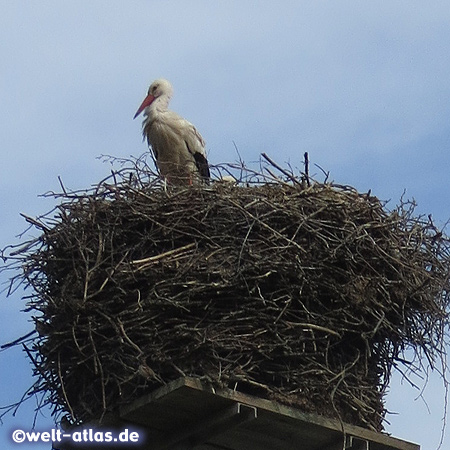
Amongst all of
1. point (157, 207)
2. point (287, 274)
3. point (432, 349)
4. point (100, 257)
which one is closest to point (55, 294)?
point (100, 257)

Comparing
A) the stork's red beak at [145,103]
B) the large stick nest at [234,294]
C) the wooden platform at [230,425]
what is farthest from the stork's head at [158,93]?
the wooden platform at [230,425]

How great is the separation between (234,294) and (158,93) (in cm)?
351

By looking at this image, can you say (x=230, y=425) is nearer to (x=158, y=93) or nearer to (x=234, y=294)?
(x=234, y=294)

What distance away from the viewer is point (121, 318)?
529cm

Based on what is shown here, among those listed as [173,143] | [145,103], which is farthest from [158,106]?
[173,143]

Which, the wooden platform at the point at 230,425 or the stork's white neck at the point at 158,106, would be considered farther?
the stork's white neck at the point at 158,106

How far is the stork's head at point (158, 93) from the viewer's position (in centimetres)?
850

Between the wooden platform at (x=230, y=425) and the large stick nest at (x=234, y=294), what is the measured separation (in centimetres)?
10

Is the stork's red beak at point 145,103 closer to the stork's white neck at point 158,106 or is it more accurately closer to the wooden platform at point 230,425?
the stork's white neck at point 158,106

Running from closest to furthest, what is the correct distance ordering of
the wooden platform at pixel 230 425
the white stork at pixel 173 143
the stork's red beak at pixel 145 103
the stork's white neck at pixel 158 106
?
the wooden platform at pixel 230 425 < the white stork at pixel 173 143 < the stork's white neck at pixel 158 106 < the stork's red beak at pixel 145 103

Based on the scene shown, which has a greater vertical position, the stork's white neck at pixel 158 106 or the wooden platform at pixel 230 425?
the stork's white neck at pixel 158 106

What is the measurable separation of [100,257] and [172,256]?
0.36 m

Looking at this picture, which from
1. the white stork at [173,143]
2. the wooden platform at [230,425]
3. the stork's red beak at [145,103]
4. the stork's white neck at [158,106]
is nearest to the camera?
the wooden platform at [230,425]

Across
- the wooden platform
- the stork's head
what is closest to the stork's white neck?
the stork's head
